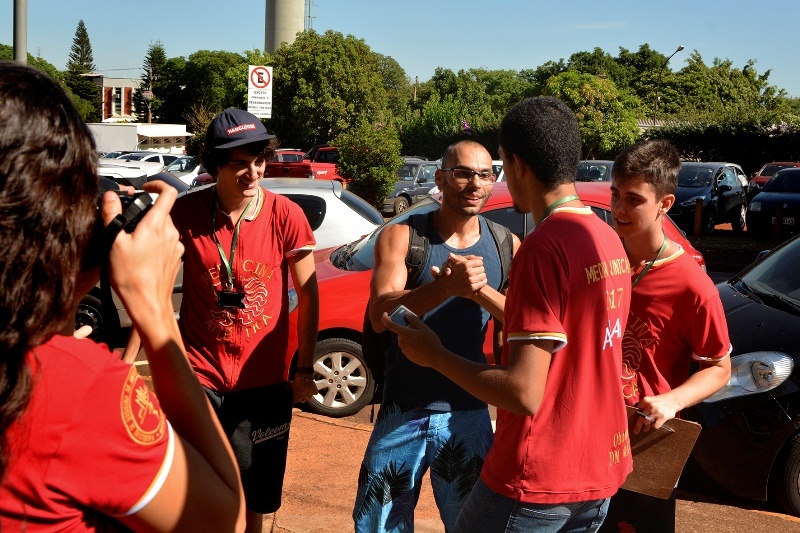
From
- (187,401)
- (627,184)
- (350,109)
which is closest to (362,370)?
(627,184)

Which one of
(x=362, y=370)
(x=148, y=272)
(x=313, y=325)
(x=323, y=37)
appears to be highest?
(x=323, y=37)

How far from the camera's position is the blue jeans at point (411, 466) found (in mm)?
3357

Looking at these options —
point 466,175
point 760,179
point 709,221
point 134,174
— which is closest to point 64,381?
point 466,175

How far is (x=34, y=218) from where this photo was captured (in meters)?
1.31

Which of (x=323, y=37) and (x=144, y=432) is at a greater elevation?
(x=323, y=37)

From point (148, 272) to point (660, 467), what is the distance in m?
1.98

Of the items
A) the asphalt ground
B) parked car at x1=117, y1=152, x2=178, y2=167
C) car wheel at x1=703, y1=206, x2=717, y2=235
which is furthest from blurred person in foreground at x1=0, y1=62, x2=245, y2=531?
parked car at x1=117, y1=152, x2=178, y2=167

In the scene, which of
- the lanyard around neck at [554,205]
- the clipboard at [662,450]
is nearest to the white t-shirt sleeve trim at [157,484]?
the lanyard around neck at [554,205]

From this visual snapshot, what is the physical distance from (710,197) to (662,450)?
20.6 meters

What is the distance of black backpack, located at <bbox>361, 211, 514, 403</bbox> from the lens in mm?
3486

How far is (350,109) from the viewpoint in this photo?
147 feet

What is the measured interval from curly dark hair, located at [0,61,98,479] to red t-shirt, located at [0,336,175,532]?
0.09ft

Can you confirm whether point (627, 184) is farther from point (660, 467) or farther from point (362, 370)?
point (362, 370)

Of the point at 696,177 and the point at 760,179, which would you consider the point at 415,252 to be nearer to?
the point at 696,177
